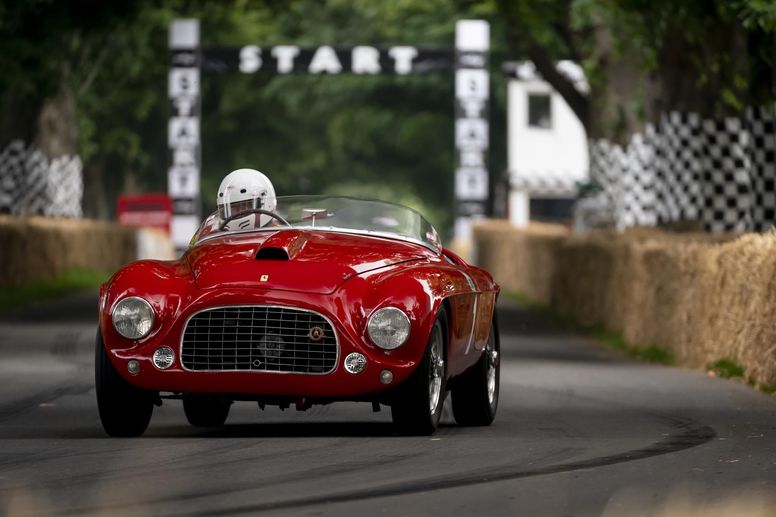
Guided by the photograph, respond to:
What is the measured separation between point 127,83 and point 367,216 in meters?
64.4

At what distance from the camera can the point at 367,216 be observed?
13266 mm

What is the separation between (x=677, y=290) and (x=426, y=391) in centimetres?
899

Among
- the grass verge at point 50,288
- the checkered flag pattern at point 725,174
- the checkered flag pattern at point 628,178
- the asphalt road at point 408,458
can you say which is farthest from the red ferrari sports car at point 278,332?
the checkered flag pattern at point 628,178

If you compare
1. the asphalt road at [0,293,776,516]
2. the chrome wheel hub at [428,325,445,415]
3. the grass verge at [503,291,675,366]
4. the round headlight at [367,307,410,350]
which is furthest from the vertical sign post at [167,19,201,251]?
the round headlight at [367,307,410,350]

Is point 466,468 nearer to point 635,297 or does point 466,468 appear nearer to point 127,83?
point 635,297

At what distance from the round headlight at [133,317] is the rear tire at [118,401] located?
0.50 ft

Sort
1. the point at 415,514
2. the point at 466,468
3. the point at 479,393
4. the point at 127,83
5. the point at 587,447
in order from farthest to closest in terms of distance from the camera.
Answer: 1. the point at 127,83
2. the point at 479,393
3. the point at 587,447
4. the point at 466,468
5. the point at 415,514

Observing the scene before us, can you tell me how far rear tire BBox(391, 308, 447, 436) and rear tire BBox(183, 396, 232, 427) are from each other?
58.6 inches

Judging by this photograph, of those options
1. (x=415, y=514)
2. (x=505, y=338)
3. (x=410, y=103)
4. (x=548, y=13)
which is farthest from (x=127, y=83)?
(x=415, y=514)

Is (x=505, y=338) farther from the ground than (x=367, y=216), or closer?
closer

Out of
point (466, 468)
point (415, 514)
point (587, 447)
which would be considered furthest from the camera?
point (587, 447)

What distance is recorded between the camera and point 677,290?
2048 centimetres

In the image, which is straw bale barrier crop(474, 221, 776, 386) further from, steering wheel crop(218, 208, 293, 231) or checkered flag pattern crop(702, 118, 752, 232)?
steering wheel crop(218, 208, 293, 231)

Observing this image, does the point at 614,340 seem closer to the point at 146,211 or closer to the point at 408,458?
the point at 408,458
